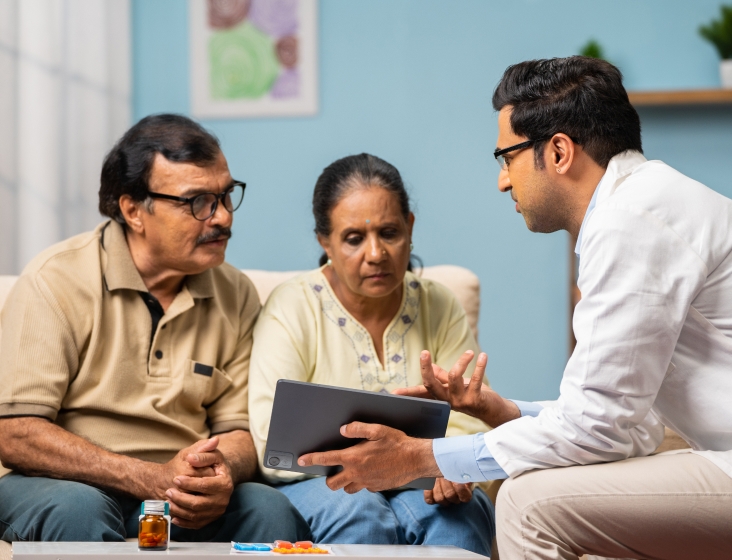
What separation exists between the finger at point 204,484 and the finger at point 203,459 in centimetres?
3

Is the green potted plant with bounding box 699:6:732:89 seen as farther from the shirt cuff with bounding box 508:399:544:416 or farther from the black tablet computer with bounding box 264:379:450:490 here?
the black tablet computer with bounding box 264:379:450:490

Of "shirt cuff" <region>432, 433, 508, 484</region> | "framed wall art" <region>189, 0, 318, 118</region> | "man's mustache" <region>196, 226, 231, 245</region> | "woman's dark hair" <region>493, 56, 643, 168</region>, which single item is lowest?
"shirt cuff" <region>432, 433, 508, 484</region>

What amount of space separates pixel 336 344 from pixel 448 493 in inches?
19.2

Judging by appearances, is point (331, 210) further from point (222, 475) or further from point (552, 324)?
point (552, 324)

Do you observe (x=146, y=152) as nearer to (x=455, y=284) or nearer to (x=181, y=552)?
(x=455, y=284)

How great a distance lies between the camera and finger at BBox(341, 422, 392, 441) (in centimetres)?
151

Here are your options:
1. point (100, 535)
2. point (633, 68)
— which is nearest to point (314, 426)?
point (100, 535)

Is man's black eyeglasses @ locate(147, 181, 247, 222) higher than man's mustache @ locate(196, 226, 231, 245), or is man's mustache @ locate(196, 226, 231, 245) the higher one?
man's black eyeglasses @ locate(147, 181, 247, 222)

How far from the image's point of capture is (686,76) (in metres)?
3.43

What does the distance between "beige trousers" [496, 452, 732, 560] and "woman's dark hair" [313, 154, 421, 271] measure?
0.97m

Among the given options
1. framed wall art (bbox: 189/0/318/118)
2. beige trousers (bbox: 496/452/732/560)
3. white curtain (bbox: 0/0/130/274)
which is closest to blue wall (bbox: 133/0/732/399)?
framed wall art (bbox: 189/0/318/118)

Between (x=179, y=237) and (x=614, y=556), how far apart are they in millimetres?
1181

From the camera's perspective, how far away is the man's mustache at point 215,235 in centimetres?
200

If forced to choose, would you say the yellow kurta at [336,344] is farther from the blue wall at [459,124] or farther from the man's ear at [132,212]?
the blue wall at [459,124]
